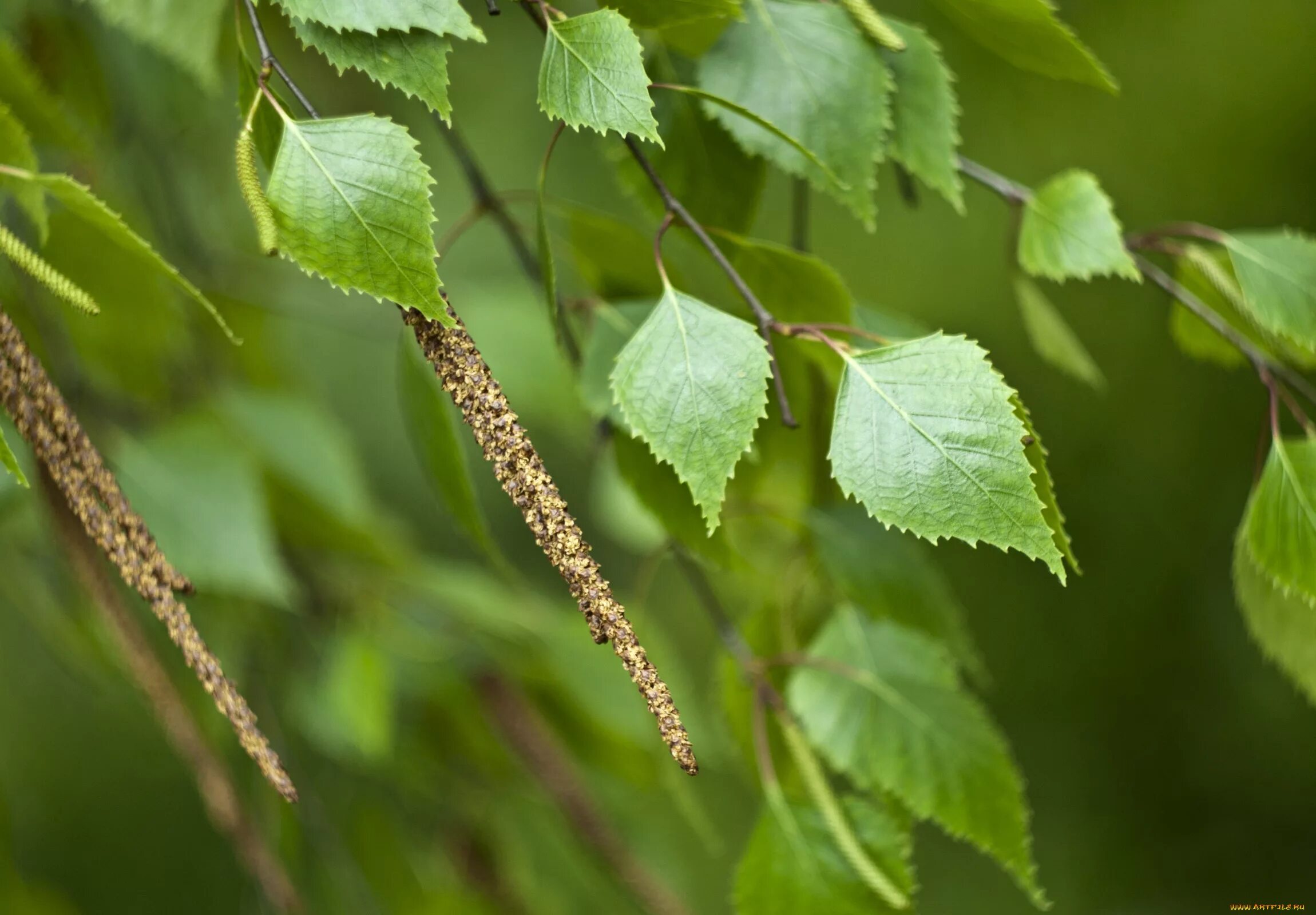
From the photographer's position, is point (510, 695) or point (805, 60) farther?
point (510, 695)

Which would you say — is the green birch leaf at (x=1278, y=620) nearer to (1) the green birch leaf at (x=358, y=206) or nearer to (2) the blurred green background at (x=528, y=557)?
(2) the blurred green background at (x=528, y=557)

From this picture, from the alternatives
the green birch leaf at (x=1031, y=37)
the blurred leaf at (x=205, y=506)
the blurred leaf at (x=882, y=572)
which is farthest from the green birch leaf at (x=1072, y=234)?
the blurred leaf at (x=205, y=506)

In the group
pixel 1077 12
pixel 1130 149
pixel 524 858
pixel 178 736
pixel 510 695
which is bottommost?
pixel 524 858

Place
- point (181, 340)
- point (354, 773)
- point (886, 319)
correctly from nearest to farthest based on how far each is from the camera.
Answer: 1. point (886, 319)
2. point (181, 340)
3. point (354, 773)

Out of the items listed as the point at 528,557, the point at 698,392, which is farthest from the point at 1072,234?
the point at 528,557

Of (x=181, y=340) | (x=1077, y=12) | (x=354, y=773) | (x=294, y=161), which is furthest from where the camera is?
(x=1077, y=12)

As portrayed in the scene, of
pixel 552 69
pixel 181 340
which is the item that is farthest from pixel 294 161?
pixel 181 340

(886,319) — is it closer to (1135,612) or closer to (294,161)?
(294,161)
